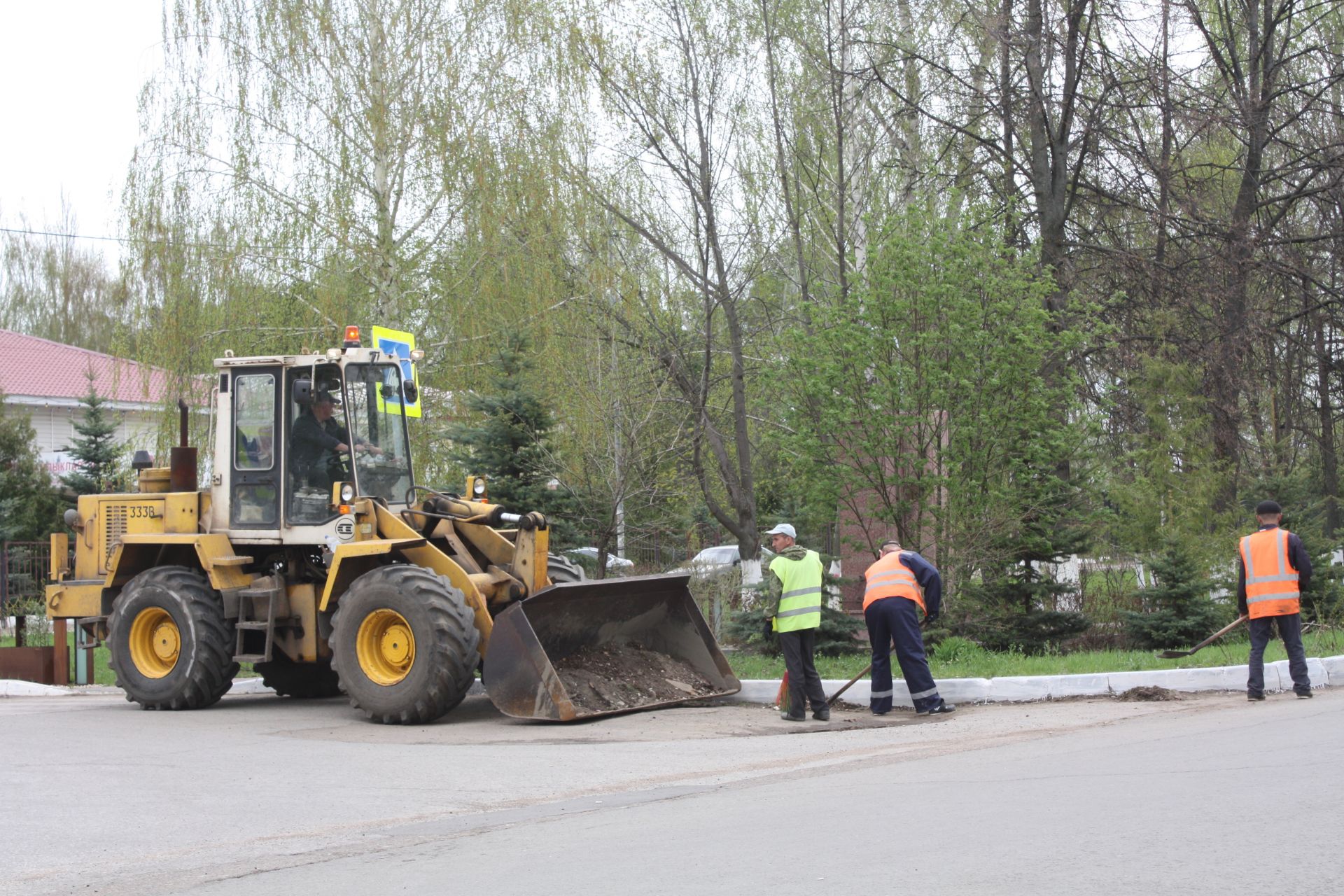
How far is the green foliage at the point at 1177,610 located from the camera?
1499cm

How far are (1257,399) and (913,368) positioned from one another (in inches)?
406

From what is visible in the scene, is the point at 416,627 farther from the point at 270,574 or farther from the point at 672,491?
the point at 672,491

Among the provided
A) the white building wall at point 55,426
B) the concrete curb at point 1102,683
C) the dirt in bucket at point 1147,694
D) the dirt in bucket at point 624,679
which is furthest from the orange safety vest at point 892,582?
the white building wall at point 55,426

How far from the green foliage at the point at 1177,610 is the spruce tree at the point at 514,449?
750 centimetres

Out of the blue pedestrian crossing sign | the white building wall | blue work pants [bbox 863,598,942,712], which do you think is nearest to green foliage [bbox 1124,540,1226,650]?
blue work pants [bbox 863,598,942,712]

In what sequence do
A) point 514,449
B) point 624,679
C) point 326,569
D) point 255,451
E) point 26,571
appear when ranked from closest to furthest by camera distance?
point 624,679
point 255,451
point 326,569
point 514,449
point 26,571

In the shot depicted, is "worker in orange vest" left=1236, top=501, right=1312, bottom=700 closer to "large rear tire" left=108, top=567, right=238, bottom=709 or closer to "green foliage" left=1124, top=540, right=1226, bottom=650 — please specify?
"green foliage" left=1124, top=540, right=1226, bottom=650

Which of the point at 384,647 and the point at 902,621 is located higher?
the point at 902,621

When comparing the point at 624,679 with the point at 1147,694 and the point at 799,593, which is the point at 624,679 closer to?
the point at 799,593

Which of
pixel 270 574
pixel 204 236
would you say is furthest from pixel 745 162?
pixel 270 574

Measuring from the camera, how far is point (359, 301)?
872 inches

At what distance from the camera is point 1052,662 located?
537 inches

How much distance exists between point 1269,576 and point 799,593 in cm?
427

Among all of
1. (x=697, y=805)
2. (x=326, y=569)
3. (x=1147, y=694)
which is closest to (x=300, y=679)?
(x=326, y=569)
